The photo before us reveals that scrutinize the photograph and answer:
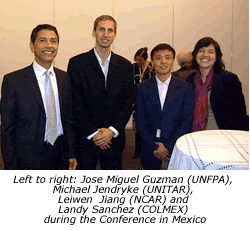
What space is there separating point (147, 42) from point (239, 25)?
1990 millimetres

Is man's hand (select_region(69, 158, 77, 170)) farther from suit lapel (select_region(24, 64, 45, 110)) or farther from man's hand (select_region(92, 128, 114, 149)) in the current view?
suit lapel (select_region(24, 64, 45, 110))

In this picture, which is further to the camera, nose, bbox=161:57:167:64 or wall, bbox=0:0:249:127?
wall, bbox=0:0:249:127

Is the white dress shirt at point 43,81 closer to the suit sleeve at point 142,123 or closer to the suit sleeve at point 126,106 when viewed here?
the suit sleeve at point 126,106

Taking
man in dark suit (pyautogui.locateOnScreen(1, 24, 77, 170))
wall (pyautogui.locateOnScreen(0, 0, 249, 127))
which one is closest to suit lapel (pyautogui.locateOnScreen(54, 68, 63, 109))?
man in dark suit (pyautogui.locateOnScreen(1, 24, 77, 170))

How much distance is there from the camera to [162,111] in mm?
2553

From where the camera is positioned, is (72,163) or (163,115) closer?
(72,163)

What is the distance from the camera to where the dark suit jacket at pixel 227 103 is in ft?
8.27

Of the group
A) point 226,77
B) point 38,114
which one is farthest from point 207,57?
point 38,114

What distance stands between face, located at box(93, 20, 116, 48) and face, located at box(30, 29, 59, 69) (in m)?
0.40

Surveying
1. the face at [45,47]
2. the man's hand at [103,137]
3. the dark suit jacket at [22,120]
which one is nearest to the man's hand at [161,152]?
the man's hand at [103,137]

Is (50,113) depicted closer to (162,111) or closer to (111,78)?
(111,78)

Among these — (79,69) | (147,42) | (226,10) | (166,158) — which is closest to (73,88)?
(79,69)

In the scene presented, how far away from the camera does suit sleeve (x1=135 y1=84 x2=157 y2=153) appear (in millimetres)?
2578

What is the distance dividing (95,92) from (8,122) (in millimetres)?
755
